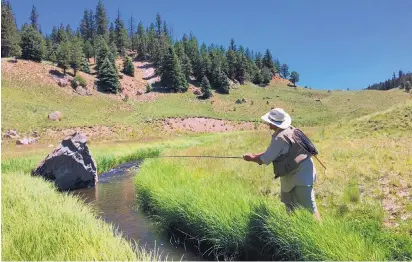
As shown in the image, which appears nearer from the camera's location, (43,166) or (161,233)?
(161,233)

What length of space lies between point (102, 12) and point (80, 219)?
6795 inches

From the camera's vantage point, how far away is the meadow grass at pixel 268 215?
558cm

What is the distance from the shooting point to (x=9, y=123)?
51156 millimetres

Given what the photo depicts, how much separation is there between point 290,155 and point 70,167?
12.0 m

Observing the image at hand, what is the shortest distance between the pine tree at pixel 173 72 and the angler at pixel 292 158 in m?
94.3

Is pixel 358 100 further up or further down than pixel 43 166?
further up

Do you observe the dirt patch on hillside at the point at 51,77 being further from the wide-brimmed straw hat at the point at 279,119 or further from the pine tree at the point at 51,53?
the wide-brimmed straw hat at the point at 279,119

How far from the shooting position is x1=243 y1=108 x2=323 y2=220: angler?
628cm

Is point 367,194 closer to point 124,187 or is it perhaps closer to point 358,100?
point 124,187

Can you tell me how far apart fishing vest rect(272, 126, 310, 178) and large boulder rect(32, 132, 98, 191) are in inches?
457

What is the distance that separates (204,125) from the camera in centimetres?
7006

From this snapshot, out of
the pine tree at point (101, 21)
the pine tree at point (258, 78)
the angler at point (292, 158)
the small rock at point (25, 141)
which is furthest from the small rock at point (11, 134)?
the pine tree at point (101, 21)

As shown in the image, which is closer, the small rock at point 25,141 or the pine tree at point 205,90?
the small rock at point 25,141

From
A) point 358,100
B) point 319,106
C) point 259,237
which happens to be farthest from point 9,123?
point 358,100
